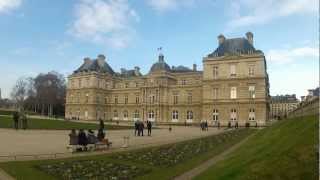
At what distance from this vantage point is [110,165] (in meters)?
15.5

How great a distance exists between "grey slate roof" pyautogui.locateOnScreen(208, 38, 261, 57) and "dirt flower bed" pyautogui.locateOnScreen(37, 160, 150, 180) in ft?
222

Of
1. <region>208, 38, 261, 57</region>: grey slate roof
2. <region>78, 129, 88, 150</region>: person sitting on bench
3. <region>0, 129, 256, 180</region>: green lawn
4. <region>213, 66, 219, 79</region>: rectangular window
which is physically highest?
<region>208, 38, 261, 57</region>: grey slate roof

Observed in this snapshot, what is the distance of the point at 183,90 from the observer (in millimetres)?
91875

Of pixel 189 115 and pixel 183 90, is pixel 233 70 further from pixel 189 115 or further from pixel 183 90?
pixel 189 115

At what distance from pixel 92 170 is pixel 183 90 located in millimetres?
78056

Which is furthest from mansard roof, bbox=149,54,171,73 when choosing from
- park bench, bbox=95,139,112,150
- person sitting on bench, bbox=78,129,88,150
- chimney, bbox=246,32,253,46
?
person sitting on bench, bbox=78,129,88,150

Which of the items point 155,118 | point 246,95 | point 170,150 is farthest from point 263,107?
point 170,150

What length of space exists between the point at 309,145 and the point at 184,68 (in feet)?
315

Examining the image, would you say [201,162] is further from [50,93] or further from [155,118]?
[50,93]

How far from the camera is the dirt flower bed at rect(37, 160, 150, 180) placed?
13133mm

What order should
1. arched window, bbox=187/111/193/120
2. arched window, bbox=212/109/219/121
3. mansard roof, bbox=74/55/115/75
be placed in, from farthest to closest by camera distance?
mansard roof, bbox=74/55/115/75
arched window, bbox=187/111/193/120
arched window, bbox=212/109/219/121

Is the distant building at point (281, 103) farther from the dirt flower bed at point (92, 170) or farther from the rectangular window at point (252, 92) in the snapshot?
the dirt flower bed at point (92, 170)

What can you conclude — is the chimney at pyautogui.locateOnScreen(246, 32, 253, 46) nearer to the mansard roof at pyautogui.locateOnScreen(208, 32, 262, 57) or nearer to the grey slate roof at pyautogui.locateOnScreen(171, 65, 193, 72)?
the mansard roof at pyautogui.locateOnScreen(208, 32, 262, 57)

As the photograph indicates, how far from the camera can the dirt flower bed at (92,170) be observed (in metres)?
13.1
